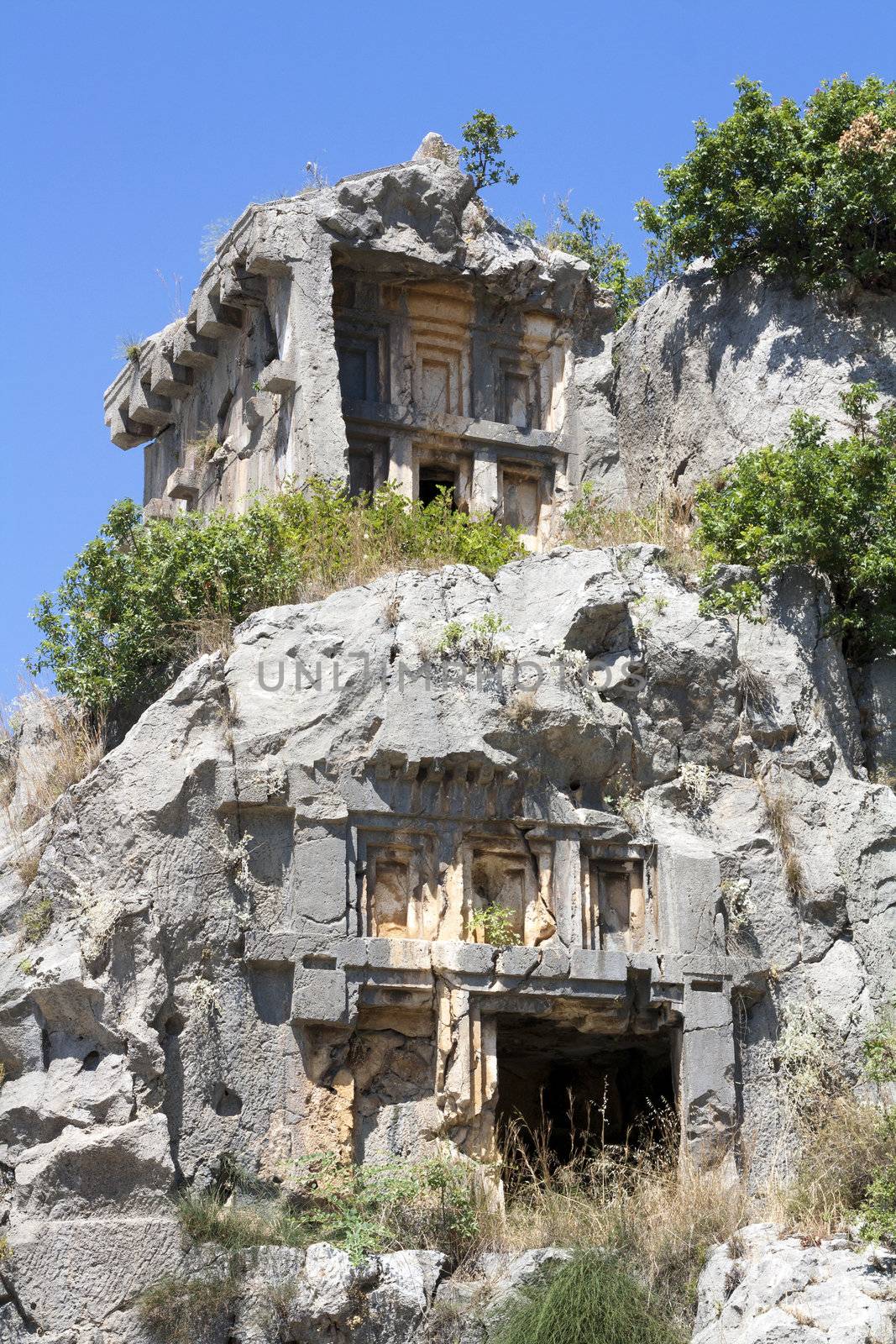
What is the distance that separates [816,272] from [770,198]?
2.99 feet

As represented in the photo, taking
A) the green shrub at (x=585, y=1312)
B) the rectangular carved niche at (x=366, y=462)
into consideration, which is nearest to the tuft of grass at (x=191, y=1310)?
the green shrub at (x=585, y=1312)

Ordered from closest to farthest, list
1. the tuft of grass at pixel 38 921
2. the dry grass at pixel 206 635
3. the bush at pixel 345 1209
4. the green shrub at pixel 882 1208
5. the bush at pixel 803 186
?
1. the green shrub at pixel 882 1208
2. the bush at pixel 345 1209
3. the tuft of grass at pixel 38 921
4. the dry grass at pixel 206 635
5. the bush at pixel 803 186

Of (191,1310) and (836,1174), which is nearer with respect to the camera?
(191,1310)

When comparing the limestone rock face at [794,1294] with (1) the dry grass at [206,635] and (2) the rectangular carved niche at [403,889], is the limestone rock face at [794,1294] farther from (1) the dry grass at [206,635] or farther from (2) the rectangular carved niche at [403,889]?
(1) the dry grass at [206,635]

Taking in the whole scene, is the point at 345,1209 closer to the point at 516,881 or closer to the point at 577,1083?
the point at 516,881

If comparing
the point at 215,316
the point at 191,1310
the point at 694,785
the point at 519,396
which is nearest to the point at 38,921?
the point at 191,1310

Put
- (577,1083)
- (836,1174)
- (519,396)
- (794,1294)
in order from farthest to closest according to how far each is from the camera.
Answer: (519,396) < (577,1083) < (836,1174) < (794,1294)

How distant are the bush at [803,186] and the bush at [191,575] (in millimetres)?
5159

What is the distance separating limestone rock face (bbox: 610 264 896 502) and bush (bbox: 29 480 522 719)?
3.99 meters

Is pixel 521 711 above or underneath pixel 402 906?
above

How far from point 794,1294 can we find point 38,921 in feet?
19.6

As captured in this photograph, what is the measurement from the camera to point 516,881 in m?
14.9

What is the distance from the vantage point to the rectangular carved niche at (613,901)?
581 inches

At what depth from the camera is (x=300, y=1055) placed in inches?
541
